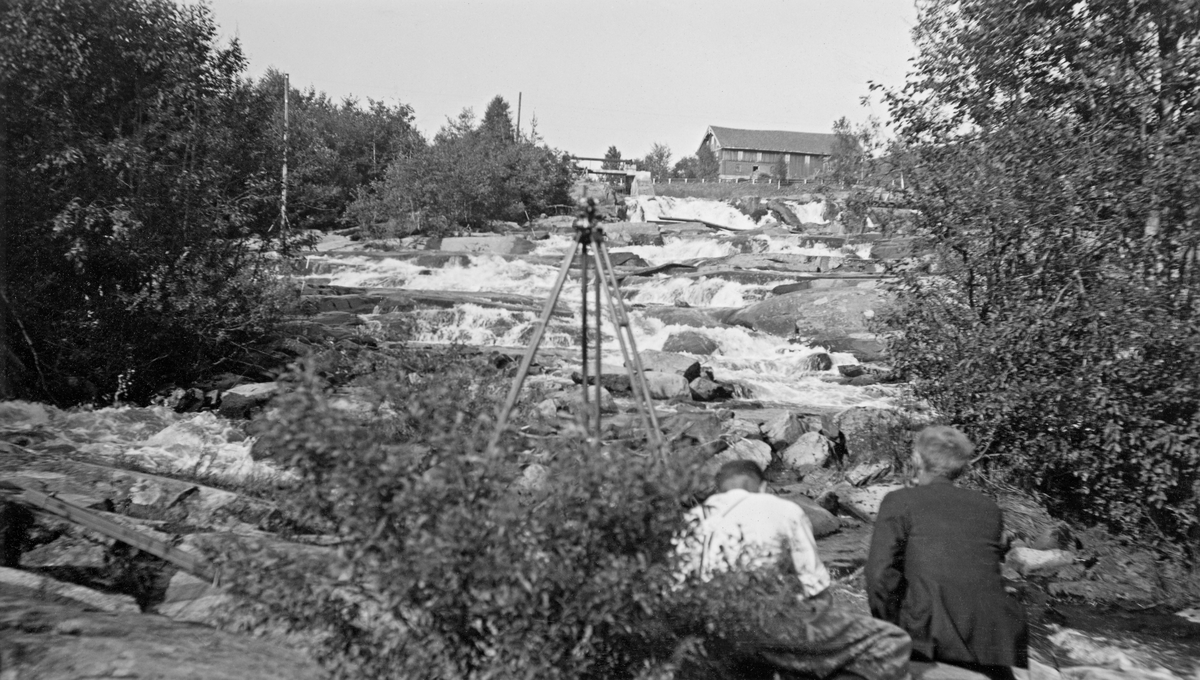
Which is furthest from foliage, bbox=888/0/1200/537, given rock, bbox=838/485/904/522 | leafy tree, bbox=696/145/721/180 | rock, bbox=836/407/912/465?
leafy tree, bbox=696/145/721/180

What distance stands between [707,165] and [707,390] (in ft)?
193

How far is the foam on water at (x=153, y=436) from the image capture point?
1017 cm

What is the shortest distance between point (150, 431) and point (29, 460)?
10.7 ft

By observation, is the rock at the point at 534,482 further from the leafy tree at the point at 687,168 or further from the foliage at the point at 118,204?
the leafy tree at the point at 687,168

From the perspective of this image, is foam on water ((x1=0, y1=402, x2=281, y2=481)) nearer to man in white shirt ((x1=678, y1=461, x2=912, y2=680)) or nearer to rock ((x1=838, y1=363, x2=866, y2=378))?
man in white shirt ((x1=678, y1=461, x2=912, y2=680))

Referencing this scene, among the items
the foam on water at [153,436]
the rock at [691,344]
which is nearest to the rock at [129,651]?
the foam on water at [153,436]

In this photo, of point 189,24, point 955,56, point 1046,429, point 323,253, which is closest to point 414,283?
point 323,253

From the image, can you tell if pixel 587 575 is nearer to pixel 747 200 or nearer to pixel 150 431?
pixel 150 431

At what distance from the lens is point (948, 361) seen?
945 cm

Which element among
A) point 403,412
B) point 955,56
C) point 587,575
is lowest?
point 587,575

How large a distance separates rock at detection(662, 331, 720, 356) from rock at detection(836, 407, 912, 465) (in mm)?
7571

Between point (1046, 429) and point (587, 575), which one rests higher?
point (587, 575)

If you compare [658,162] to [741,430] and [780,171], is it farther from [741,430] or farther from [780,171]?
[741,430]

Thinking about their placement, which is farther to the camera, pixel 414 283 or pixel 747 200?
pixel 747 200
